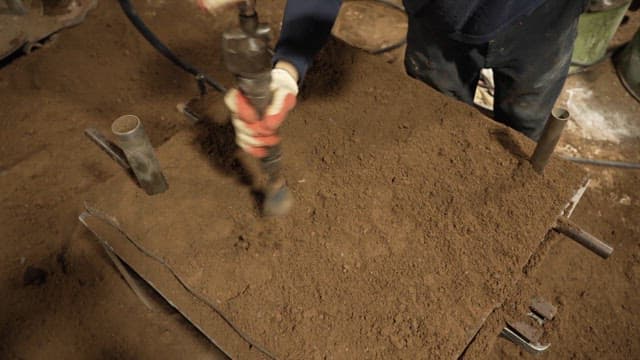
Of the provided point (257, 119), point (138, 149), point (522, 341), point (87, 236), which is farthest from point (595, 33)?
point (87, 236)

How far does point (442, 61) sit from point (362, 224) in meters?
0.72

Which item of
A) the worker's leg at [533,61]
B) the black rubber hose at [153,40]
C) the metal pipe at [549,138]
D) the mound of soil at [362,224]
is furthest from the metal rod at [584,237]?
the black rubber hose at [153,40]

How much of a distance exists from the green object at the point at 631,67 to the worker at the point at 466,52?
1.32 metres

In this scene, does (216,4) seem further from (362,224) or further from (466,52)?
(466,52)

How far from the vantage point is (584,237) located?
122 cm

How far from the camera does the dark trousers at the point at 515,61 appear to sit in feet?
4.63

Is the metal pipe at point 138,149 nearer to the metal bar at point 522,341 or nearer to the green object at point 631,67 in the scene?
the metal bar at point 522,341

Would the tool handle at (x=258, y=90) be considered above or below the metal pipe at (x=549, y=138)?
above

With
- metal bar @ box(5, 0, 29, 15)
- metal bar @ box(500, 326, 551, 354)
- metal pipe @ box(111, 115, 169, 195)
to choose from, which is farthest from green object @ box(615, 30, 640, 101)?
metal bar @ box(5, 0, 29, 15)

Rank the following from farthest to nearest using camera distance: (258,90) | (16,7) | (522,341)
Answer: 1. (16,7)
2. (522,341)
3. (258,90)

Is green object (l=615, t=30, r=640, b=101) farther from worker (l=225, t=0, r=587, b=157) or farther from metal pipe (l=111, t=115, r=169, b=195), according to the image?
metal pipe (l=111, t=115, r=169, b=195)

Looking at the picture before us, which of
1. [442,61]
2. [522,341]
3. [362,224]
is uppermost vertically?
[442,61]

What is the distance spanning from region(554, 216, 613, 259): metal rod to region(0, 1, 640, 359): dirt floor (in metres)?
0.22

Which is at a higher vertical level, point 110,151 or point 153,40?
point 110,151
